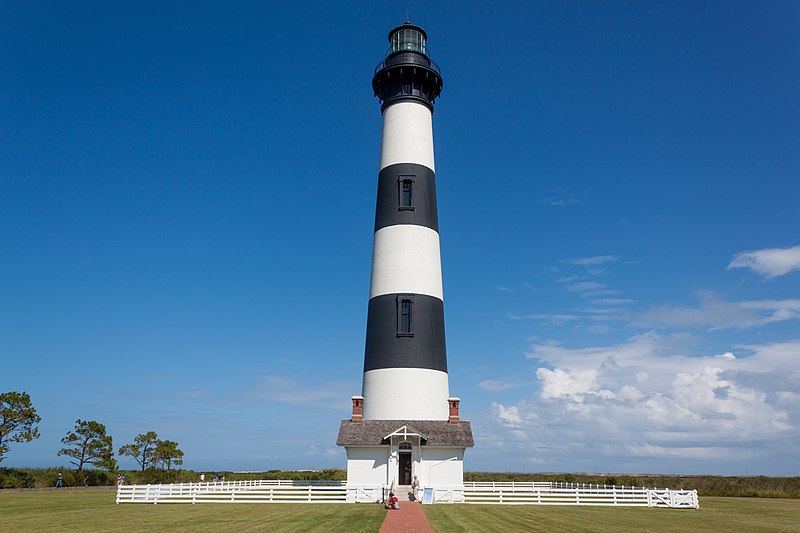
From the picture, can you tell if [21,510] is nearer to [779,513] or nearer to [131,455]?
[131,455]

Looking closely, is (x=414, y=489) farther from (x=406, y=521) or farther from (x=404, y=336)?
(x=406, y=521)

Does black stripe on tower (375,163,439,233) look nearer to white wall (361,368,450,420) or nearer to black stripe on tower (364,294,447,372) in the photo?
black stripe on tower (364,294,447,372)

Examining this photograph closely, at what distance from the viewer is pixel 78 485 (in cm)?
4222

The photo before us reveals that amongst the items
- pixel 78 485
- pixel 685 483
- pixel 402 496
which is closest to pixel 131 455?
pixel 78 485

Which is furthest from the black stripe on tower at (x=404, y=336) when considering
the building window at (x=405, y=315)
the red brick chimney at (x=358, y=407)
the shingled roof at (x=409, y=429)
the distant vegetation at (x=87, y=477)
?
the distant vegetation at (x=87, y=477)

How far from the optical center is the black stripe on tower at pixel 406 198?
31.0 metres

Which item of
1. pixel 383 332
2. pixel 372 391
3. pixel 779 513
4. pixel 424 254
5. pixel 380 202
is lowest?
pixel 779 513

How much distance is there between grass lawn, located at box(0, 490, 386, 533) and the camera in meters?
18.6

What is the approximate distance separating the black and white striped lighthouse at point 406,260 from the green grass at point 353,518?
5151 millimetres

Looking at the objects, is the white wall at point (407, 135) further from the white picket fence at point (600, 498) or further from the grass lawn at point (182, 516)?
the grass lawn at point (182, 516)

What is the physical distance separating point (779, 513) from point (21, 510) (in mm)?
30386

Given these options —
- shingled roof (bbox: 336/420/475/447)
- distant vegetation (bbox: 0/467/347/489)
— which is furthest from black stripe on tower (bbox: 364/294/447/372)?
distant vegetation (bbox: 0/467/347/489)

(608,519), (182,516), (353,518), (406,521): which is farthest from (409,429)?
(182,516)

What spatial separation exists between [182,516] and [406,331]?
1211 cm
